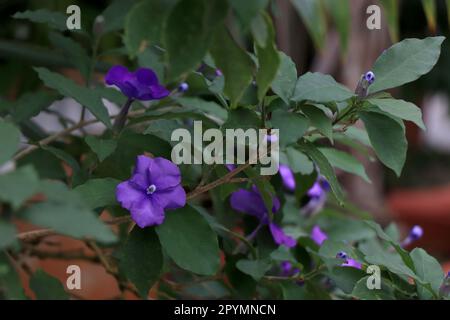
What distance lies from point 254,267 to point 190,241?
16 centimetres

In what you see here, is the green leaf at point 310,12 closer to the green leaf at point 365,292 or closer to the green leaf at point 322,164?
the green leaf at point 322,164

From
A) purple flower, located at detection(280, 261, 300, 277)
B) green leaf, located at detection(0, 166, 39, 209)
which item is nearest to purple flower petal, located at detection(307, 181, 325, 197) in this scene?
purple flower, located at detection(280, 261, 300, 277)

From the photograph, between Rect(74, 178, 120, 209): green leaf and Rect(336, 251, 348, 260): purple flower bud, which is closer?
Rect(74, 178, 120, 209): green leaf

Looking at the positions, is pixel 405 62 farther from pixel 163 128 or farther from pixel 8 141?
pixel 8 141

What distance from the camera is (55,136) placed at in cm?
84

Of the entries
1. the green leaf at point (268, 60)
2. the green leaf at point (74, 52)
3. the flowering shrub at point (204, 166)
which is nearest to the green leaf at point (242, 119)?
the flowering shrub at point (204, 166)

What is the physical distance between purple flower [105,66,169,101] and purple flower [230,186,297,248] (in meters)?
0.18

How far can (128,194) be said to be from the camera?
2.17ft

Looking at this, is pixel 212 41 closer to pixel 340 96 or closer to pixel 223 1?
pixel 223 1

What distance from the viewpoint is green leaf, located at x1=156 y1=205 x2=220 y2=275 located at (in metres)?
0.65

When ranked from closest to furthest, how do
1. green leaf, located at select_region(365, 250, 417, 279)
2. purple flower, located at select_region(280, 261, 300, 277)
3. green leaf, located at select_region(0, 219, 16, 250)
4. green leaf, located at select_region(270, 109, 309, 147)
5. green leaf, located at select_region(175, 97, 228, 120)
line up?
green leaf, located at select_region(0, 219, 16, 250), green leaf, located at select_region(270, 109, 309, 147), green leaf, located at select_region(365, 250, 417, 279), green leaf, located at select_region(175, 97, 228, 120), purple flower, located at select_region(280, 261, 300, 277)

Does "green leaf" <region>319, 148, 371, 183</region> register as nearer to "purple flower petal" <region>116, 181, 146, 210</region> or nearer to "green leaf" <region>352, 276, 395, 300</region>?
"green leaf" <region>352, 276, 395, 300</region>
